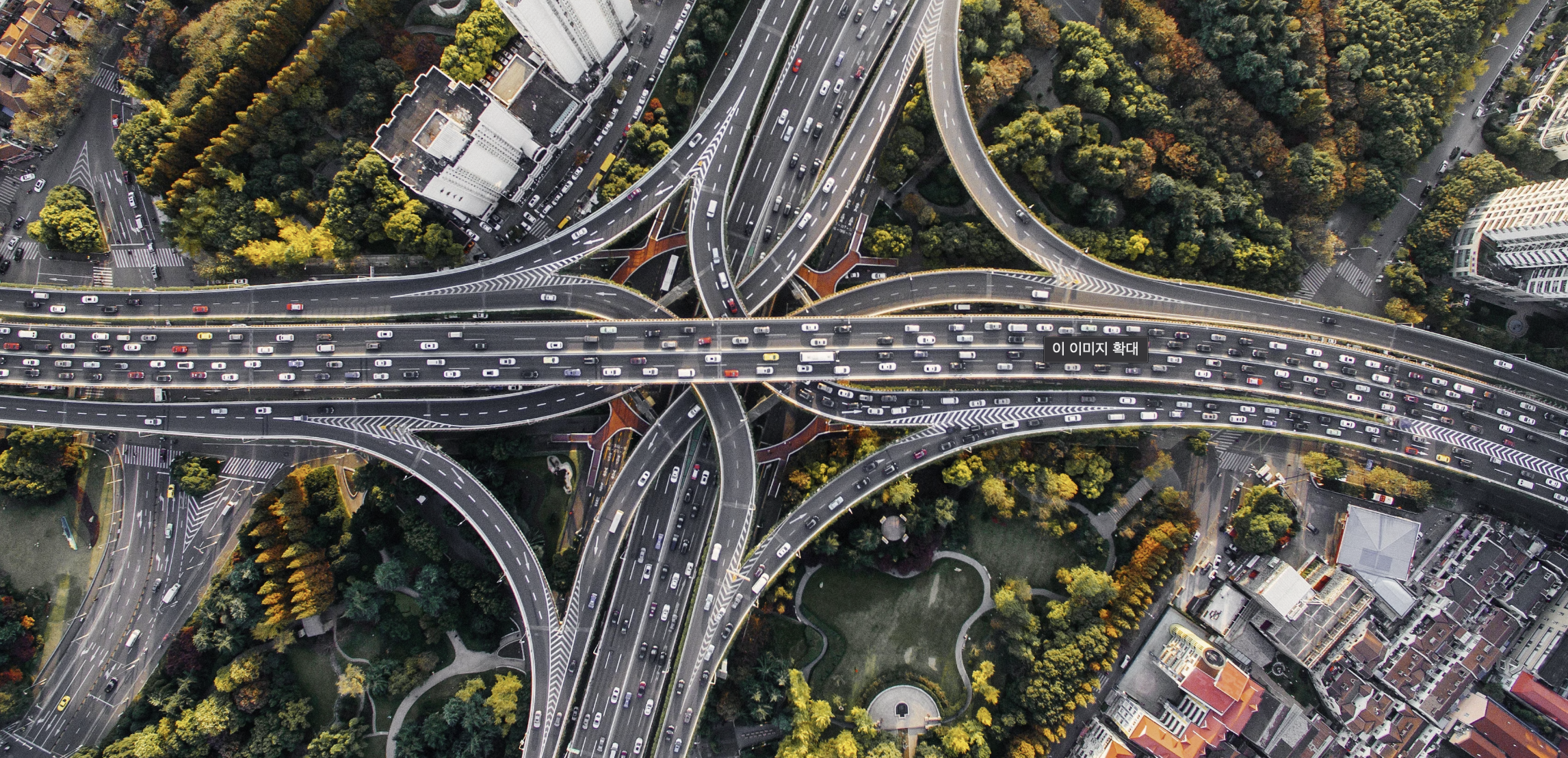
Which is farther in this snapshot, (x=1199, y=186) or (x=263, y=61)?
(x=1199, y=186)

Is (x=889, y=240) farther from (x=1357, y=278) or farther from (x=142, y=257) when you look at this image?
(x=142, y=257)

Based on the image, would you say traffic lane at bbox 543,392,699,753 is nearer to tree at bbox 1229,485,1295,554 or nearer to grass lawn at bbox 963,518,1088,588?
grass lawn at bbox 963,518,1088,588

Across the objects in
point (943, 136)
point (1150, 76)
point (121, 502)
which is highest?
point (1150, 76)

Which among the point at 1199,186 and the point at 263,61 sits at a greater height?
the point at 1199,186

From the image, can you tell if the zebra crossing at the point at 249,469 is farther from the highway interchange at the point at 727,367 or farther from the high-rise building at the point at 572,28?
the high-rise building at the point at 572,28

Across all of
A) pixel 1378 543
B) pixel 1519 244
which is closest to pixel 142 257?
pixel 1378 543

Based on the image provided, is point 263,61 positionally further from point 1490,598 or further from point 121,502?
point 1490,598

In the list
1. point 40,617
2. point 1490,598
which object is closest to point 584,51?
point 40,617
